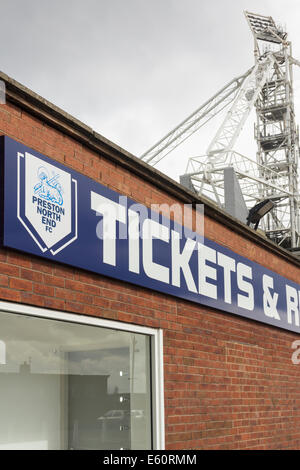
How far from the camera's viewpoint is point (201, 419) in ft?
22.8

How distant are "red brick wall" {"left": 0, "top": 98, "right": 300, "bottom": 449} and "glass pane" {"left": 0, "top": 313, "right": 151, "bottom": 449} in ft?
0.75

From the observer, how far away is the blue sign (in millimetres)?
4797

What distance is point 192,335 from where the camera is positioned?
7.07 m

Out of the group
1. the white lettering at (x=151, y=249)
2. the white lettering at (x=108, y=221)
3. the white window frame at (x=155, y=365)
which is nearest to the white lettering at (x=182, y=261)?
the white lettering at (x=151, y=249)

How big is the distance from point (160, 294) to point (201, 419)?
→ 5.00 ft

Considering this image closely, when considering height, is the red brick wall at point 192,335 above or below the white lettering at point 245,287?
below

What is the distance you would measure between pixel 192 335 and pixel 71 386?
2.04m

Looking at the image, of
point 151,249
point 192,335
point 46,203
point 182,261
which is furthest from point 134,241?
point 192,335

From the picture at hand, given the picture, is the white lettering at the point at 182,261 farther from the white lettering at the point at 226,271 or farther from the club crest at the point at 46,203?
the club crest at the point at 46,203

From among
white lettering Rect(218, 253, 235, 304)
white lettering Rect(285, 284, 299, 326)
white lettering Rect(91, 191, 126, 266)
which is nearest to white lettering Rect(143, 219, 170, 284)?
white lettering Rect(91, 191, 126, 266)

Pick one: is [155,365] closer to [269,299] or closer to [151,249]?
[151,249]

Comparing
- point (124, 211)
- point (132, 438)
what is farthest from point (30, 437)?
point (124, 211)

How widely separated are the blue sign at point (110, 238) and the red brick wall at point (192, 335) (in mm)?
121

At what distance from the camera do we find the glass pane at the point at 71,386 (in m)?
4.84
